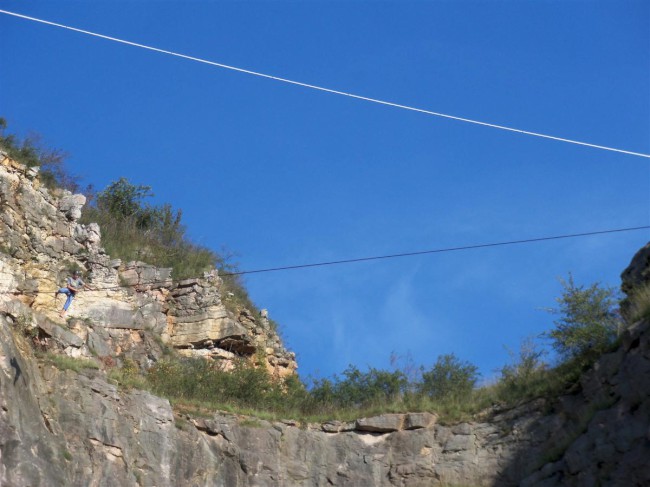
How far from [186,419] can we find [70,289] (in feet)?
17.7

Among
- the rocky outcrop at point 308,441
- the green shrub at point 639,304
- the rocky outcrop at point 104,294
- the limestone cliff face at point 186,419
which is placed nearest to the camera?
the rocky outcrop at point 308,441

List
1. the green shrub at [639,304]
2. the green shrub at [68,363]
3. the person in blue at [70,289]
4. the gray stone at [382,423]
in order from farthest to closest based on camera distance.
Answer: the person in blue at [70,289] < the gray stone at [382,423] < the green shrub at [68,363] < the green shrub at [639,304]

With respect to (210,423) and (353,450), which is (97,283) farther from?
(353,450)

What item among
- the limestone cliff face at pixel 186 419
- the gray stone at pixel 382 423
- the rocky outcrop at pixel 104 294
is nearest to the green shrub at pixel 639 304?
the limestone cliff face at pixel 186 419

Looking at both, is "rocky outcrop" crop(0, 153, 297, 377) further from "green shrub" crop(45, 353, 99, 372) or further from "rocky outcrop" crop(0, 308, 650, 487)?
"rocky outcrop" crop(0, 308, 650, 487)

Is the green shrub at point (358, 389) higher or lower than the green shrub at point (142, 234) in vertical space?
lower

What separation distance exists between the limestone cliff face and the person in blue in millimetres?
330

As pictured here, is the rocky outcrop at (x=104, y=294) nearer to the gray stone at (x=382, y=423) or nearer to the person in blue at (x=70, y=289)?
the person in blue at (x=70, y=289)

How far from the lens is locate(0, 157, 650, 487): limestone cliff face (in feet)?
62.6

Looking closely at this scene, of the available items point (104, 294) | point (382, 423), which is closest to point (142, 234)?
point (104, 294)

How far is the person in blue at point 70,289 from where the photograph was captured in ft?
86.6

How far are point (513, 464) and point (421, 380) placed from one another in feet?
16.4

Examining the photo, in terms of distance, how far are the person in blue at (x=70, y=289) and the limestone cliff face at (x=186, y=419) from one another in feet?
1.08

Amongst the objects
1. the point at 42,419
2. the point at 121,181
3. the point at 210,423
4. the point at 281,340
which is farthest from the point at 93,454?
the point at 121,181
